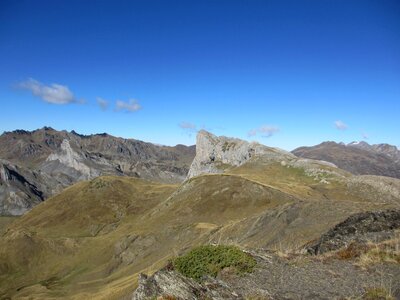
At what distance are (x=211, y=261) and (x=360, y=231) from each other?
12844 millimetres

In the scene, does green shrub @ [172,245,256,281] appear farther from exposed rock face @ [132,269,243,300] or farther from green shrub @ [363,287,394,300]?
green shrub @ [363,287,394,300]

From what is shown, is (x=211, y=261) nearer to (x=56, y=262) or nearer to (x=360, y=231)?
(x=360, y=231)

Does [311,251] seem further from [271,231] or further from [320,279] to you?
[271,231]

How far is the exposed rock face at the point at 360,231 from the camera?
Answer: 75.5ft

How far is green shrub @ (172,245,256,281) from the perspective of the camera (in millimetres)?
16469

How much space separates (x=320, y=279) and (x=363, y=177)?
17165 cm

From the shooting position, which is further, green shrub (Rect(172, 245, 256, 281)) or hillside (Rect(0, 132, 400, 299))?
hillside (Rect(0, 132, 400, 299))

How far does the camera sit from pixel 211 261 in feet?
57.0

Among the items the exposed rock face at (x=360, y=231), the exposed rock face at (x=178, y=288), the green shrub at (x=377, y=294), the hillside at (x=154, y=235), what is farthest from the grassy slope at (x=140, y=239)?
the green shrub at (x=377, y=294)

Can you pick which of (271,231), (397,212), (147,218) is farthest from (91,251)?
(397,212)

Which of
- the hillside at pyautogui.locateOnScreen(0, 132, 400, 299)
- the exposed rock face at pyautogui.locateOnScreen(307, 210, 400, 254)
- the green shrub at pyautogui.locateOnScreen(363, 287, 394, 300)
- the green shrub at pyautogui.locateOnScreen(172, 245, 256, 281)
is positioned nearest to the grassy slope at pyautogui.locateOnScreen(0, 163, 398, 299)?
the hillside at pyautogui.locateOnScreen(0, 132, 400, 299)

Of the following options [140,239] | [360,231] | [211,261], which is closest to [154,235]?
[140,239]

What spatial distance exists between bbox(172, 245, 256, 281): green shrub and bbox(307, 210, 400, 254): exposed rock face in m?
6.07

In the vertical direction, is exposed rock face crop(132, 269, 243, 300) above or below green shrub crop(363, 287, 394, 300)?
below
